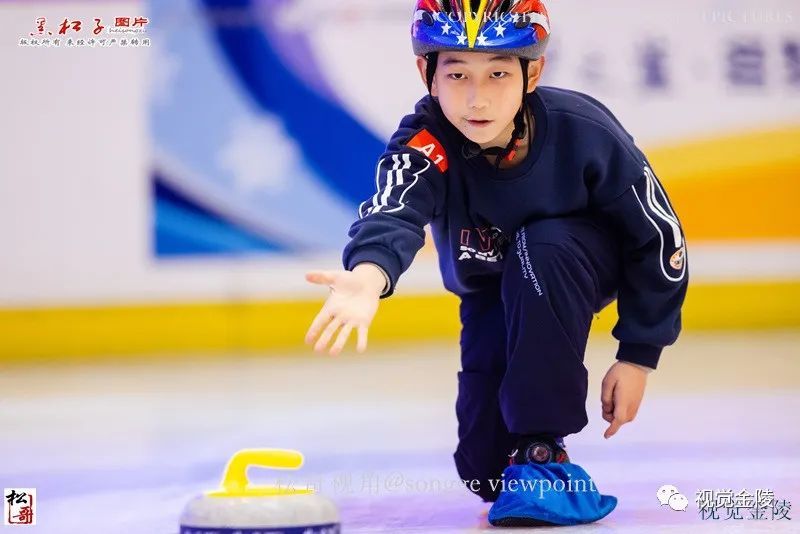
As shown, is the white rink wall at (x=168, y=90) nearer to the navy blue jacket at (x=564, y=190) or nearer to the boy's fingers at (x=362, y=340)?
the navy blue jacket at (x=564, y=190)

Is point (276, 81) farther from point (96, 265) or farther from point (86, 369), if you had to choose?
point (86, 369)

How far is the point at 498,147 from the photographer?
1933 mm

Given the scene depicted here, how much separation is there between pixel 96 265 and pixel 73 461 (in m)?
2.65

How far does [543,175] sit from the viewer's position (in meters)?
1.93

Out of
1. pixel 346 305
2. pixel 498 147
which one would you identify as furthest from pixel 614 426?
pixel 346 305

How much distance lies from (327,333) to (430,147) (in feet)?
1.71

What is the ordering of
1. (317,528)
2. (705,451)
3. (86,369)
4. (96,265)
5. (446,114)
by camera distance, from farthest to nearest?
(96,265) → (86,369) → (705,451) → (446,114) → (317,528)

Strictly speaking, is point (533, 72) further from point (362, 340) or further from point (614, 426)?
point (362, 340)

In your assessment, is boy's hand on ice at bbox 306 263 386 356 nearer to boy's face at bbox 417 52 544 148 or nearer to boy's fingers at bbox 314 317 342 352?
boy's fingers at bbox 314 317 342 352

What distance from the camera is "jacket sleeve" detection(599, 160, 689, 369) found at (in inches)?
76.4

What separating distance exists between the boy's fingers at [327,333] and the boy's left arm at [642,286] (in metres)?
0.59

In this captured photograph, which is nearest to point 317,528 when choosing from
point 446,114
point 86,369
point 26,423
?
point 446,114

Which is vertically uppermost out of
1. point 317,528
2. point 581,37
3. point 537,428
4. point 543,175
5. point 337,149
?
point 581,37

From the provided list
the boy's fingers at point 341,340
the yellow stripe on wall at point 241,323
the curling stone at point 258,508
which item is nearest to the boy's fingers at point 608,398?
the boy's fingers at point 341,340
